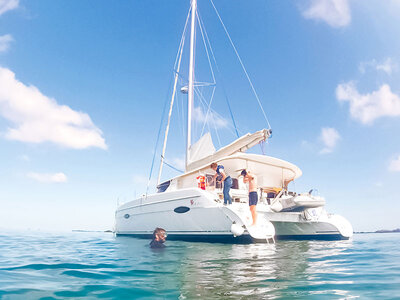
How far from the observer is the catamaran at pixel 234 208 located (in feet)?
30.7

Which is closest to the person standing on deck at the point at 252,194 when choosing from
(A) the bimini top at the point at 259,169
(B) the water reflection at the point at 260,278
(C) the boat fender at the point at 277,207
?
(C) the boat fender at the point at 277,207

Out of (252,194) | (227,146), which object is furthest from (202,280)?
(227,146)

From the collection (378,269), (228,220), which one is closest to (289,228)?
(228,220)

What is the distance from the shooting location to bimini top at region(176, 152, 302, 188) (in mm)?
11836

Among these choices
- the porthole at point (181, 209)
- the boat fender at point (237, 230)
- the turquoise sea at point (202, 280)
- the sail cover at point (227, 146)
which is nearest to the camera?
the turquoise sea at point (202, 280)

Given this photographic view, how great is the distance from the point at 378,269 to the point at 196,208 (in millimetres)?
6196

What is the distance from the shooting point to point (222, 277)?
13.3 feet

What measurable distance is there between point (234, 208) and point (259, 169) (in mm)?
4371

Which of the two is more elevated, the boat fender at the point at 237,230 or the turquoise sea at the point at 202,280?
the boat fender at the point at 237,230

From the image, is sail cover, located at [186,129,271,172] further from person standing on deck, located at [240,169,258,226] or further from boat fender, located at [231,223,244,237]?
boat fender, located at [231,223,244,237]

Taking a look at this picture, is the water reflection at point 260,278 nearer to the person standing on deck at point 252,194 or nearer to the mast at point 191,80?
Result: the person standing on deck at point 252,194

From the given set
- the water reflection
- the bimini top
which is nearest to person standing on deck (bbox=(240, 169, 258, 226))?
the bimini top

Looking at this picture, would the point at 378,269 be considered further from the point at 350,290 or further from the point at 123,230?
the point at 123,230

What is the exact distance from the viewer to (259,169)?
42.8 feet
